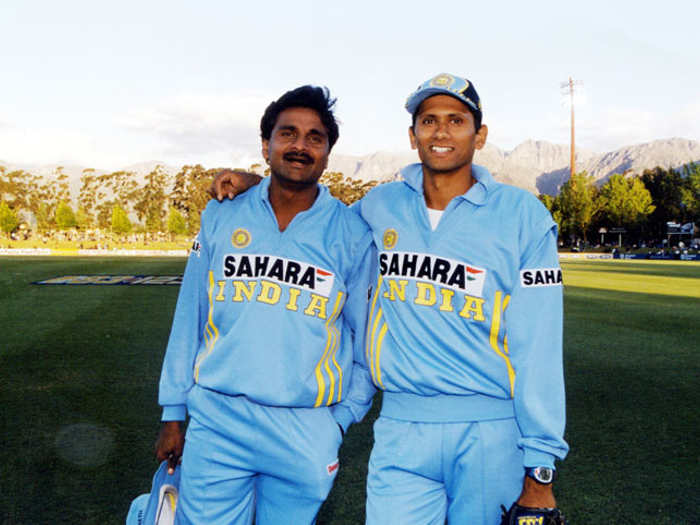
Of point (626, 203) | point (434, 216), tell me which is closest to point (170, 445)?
point (434, 216)

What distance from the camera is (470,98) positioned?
2.57 m

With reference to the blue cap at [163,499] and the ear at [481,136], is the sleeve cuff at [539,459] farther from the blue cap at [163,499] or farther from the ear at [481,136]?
the blue cap at [163,499]

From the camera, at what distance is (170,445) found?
271cm

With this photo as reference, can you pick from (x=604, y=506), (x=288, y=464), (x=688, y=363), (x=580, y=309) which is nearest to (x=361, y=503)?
(x=604, y=506)

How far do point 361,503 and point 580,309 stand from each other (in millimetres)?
12420

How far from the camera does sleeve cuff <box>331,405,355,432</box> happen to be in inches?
105

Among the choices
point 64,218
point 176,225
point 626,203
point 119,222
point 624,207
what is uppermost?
point 626,203

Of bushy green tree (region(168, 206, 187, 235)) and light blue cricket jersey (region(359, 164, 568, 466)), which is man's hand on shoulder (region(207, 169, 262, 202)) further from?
bushy green tree (region(168, 206, 187, 235))

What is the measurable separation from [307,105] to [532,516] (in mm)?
2007

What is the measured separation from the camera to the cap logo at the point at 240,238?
2661 mm

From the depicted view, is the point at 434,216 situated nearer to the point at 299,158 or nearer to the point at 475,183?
the point at 475,183

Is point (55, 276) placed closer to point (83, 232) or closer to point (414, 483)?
point (414, 483)

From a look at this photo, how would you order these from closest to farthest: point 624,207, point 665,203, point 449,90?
point 449,90 → point 624,207 → point 665,203

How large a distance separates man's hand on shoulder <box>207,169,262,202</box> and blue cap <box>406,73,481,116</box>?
908mm
